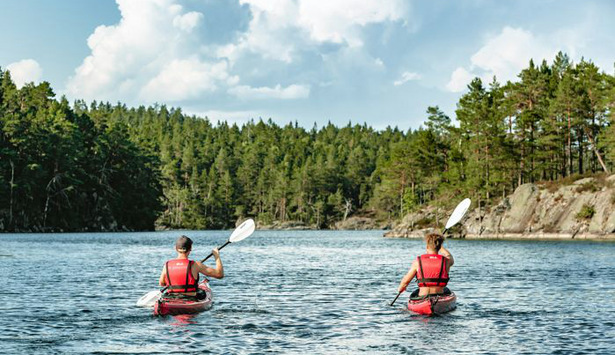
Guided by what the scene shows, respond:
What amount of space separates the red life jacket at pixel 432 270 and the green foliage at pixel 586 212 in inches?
2372

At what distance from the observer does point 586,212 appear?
7156 centimetres

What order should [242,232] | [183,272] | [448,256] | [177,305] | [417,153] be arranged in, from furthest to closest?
[417,153]
[242,232]
[177,305]
[448,256]
[183,272]

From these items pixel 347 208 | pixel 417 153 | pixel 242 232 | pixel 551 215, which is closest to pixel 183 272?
pixel 242 232

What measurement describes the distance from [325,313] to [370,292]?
5491 millimetres

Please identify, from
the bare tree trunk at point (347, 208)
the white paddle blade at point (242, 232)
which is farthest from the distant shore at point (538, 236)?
the bare tree trunk at point (347, 208)

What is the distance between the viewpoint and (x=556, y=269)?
34344mm

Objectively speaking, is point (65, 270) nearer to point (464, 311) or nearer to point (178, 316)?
point (178, 316)

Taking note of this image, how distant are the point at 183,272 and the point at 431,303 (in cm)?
654

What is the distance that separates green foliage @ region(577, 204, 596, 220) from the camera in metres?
71.4

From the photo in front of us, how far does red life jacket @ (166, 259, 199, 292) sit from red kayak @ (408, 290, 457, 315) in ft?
19.5

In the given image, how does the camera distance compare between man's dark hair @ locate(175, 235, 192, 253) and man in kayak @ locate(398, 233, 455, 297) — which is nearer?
man's dark hair @ locate(175, 235, 192, 253)

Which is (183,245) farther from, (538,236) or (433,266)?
(538,236)

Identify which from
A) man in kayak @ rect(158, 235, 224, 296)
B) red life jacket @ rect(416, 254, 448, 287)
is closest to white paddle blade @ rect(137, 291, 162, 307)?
man in kayak @ rect(158, 235, 224, 296)

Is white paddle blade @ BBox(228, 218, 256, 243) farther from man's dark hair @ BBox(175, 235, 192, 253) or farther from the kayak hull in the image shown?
the kayak hull
